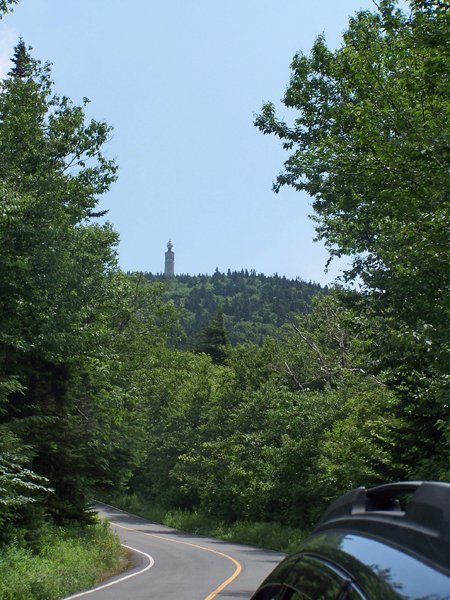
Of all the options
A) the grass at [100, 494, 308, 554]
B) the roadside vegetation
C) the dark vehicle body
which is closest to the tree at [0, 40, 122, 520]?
the roadside vegetation

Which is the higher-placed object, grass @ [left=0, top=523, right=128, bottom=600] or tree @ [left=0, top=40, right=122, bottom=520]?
tree @ [left=0, top=40, right=122, bottom=520]

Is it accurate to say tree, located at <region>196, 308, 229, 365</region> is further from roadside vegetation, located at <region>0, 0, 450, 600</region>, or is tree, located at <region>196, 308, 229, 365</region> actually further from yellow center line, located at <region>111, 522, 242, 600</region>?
roadside vegetation, located at <region>0, 0, 450, 600</region>

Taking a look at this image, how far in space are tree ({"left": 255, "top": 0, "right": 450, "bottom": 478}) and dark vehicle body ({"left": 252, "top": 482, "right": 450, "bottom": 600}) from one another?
840 centimetres

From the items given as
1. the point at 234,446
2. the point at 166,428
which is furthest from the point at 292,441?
the point at 166,428

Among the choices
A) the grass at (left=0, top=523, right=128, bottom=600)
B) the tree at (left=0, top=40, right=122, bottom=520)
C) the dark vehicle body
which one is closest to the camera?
the dark vehicle body

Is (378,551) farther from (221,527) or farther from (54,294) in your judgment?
(221,527)

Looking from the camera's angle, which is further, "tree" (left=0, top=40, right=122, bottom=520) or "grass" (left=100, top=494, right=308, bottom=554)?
"grass" (left=100, top=494, right=308, bottom=554)

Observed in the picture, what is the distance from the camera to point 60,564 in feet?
66.0

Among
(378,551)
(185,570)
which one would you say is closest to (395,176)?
(378,551)

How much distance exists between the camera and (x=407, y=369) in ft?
53.1

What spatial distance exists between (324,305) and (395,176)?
30.5 m

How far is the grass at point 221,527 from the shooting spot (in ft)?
121

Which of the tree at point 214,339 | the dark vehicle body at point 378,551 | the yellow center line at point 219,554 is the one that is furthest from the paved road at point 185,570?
the tree at point 214,339

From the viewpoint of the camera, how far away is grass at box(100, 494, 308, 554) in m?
36.8
